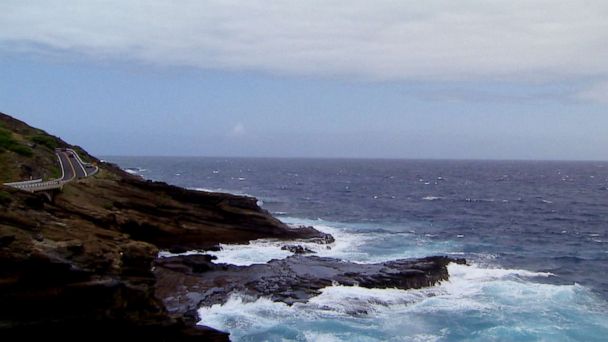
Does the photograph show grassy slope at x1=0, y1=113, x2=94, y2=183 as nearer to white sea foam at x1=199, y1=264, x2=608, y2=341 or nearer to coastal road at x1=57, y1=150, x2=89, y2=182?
coastal road at x1=57, y1=150, x2=89, y2=182

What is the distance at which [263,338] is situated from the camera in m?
29.2

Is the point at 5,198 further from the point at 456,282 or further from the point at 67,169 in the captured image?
the point at 67,169

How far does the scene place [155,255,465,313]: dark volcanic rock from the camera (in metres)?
33.7

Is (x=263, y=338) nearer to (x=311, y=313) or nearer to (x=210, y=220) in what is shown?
(x=311, y=313)

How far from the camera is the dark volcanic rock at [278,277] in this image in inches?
1328

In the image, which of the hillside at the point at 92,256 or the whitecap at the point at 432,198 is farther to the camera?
the whitecap at the point at 432,198

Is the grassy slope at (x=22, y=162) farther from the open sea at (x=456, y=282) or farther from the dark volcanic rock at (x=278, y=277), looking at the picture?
the dark volcanic rock at (x=278, y=277)

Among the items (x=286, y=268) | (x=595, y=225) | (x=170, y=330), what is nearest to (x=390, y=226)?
(x=595, y=225)

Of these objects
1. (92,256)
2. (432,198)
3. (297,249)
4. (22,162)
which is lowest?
(297,249)

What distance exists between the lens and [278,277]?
37.7m

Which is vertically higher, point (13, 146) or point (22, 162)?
point (13, 146)

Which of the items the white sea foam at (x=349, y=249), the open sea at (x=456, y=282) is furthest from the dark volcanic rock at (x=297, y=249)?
the open sea at (x=456, y=282)

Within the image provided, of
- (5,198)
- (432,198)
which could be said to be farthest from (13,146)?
(432,198)

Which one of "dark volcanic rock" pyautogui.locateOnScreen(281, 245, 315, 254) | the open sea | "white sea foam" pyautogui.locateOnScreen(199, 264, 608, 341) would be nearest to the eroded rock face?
"white sea foam" pyautogui.locateOnScreen(199, 264, 608, 341)
